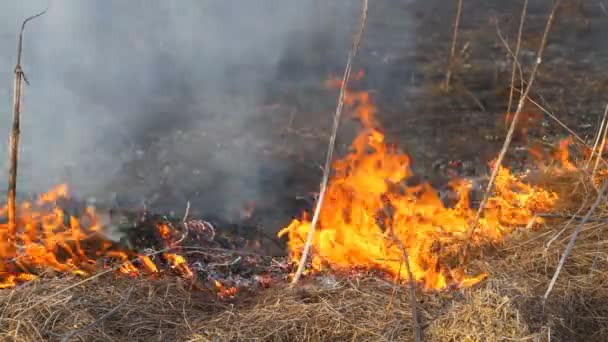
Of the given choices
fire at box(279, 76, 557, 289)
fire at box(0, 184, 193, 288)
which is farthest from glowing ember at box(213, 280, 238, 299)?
fire at box(279, 76, 557, 289)

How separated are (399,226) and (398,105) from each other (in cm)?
423

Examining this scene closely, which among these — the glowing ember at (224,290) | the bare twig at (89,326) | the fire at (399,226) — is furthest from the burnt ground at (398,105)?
the bare twig at (89,326)

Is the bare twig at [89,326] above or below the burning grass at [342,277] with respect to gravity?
above

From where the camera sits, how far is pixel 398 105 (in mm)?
8523

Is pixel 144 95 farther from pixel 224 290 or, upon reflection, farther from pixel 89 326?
pixel 89 326

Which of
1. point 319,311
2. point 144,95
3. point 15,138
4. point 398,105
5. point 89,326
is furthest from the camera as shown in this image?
point 398,105

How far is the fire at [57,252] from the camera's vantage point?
3635 millimetres

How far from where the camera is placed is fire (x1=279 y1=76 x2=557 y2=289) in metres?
4.23

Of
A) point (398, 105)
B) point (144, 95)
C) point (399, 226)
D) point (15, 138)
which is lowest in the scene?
point (399, 226)

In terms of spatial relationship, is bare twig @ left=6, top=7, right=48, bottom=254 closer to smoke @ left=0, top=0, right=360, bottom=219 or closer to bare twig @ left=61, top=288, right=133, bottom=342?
bare twig @ left=61, top=288, right=133, bottom=342

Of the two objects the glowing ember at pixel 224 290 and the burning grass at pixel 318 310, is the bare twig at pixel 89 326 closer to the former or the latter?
the burning grass at pixel 318 310

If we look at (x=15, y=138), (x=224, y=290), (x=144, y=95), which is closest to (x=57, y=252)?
(x=15, y=138)

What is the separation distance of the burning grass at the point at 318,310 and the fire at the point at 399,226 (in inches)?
16.5

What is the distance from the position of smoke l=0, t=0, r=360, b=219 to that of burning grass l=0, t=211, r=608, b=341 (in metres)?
2.12
